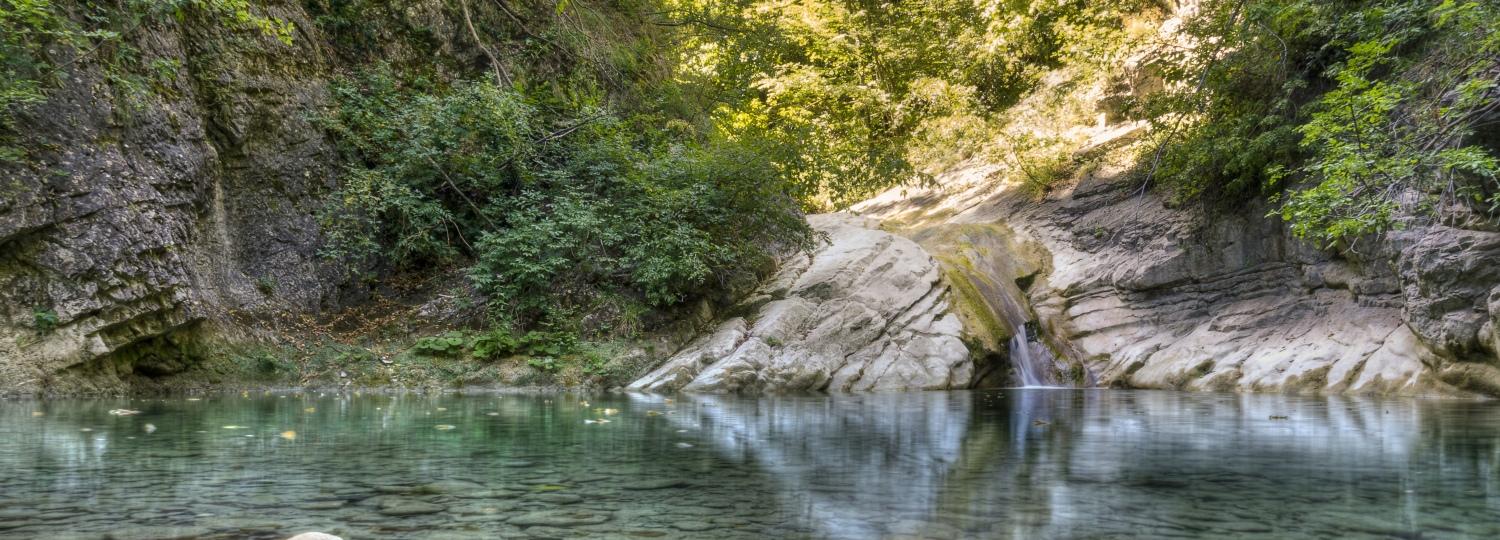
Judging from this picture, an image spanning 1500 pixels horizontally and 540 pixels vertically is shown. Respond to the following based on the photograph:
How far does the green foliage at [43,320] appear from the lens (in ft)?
30.7

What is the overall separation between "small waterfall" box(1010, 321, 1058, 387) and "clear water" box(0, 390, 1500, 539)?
719 cm

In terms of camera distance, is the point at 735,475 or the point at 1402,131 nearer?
the point at 735,475

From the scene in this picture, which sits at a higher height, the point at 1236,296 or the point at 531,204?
the point at 531,204

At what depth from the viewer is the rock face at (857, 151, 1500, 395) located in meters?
10.9

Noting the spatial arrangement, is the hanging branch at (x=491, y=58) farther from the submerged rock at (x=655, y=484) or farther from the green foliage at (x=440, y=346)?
the submerged rock at (x=655, y=484)

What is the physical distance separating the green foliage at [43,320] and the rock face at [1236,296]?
569 inches

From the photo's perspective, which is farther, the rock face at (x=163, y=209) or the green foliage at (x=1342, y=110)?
the rock face at (x=163, y=209)

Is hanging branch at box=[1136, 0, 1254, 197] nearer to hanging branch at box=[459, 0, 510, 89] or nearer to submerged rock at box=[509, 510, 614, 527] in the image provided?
hanging branch at box=[459, 0, 510, 89]

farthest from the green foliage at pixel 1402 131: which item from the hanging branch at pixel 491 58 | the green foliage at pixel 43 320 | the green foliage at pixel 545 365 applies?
the green foliage at pixel 43 320

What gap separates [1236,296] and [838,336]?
6950mm

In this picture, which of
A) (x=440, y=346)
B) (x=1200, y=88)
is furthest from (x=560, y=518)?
(x=1200, y=88)

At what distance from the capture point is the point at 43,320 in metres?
9.38

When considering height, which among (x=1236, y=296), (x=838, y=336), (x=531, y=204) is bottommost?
(x=838, y=336)

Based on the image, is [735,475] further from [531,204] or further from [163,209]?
[531,204]
